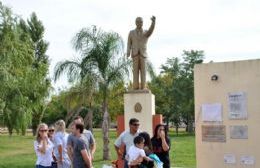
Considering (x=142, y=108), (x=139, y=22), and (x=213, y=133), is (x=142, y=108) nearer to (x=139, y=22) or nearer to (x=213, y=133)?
(x=139, y=22)

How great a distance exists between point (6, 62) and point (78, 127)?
44.9ft

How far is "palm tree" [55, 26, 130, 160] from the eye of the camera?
67.9 ft

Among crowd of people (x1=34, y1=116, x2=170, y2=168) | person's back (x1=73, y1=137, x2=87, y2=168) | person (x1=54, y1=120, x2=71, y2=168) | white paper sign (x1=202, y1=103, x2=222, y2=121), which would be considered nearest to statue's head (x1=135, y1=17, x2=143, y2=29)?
white paper sign (x1=202, y1=103, x2=222, y2=121)

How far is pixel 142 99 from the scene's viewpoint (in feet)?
47.9

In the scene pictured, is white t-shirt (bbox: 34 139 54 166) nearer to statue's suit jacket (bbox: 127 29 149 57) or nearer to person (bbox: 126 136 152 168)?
person (bbox: 126 136 152 168)

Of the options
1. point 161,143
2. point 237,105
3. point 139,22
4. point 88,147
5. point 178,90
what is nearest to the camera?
point 88,147

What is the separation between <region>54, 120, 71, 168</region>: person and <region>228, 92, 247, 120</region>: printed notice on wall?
3678 mm

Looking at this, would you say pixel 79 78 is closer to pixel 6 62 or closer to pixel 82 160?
pixel 6 62

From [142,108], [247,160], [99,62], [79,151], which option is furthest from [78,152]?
[99,62]

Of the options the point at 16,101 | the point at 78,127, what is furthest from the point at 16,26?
the point at 78,127

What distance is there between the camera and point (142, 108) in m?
14.6

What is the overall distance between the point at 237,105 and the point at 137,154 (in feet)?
13.8

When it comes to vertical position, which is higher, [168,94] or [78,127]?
[168,94]

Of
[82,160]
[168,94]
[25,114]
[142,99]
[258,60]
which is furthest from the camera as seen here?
[168,94]
